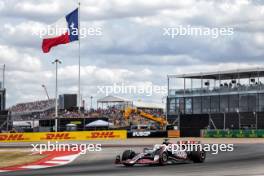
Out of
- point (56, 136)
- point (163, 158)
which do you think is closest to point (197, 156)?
point (163, 158)

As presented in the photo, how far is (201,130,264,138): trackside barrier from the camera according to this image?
5792 centimetres

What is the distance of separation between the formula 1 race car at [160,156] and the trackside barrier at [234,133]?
35796 mm

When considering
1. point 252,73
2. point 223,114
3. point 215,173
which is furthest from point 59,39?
point 252,73

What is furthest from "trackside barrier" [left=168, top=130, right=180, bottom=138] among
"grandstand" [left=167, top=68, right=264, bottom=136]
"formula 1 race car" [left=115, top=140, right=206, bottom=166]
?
"formula 1 race car" [left=115, top=140, right=206, bottom=166]

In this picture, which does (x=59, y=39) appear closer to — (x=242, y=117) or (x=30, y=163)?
(x=30, y=163)

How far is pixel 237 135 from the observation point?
193ft

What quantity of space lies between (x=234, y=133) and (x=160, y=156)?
38347 mm

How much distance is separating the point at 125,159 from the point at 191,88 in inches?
2446

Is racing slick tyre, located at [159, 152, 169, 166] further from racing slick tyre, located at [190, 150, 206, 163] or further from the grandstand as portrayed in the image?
the grandstand

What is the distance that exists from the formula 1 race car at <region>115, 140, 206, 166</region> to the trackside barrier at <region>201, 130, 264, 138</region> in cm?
3580

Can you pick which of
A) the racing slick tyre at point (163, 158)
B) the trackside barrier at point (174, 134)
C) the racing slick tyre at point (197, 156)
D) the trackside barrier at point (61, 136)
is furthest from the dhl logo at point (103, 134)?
the racing slick tyre at point (163, 158)

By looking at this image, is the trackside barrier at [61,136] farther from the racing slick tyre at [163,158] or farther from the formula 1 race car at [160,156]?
the racing slick tyre at [163,158]

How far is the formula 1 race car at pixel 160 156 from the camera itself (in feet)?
72.0
